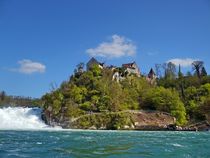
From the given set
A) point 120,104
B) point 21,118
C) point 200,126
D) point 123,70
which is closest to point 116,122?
point 120,104

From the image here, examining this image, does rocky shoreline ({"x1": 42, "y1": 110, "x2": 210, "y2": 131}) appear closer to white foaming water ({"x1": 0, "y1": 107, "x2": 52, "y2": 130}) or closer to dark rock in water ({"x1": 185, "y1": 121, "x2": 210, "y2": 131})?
dark rock in water ({"x1": 185, "y1": 121, "x2": 210, "y2": 131})

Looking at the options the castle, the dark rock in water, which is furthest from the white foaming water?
the dark rock in water

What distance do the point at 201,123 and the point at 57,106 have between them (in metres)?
31.1

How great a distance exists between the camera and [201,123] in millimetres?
79250

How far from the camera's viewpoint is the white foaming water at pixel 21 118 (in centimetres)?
7206

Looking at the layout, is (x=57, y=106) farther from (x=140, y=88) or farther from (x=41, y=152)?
(x=41, y=152)

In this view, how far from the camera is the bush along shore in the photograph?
7656 centimetres

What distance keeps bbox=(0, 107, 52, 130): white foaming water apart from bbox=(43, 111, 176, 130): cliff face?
2093 millimetres

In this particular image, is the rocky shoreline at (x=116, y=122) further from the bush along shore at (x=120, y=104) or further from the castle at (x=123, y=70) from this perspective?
the castle at (x=123, y=70)

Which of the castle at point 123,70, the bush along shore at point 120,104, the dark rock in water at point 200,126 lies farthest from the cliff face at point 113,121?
the castle at point 123,70

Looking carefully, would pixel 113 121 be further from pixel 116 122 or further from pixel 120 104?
pixel 120 104

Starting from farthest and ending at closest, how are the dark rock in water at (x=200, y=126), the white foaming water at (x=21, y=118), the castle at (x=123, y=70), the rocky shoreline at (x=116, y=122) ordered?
the castle at (x=123, y=70) < the dark rock in water at (x=200, y=126) < the rocky shoreline at (x=116, y=122) < the white foaming water at (x=21, y=118)

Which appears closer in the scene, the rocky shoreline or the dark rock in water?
the rocky shoreline

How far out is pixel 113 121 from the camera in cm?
7662
